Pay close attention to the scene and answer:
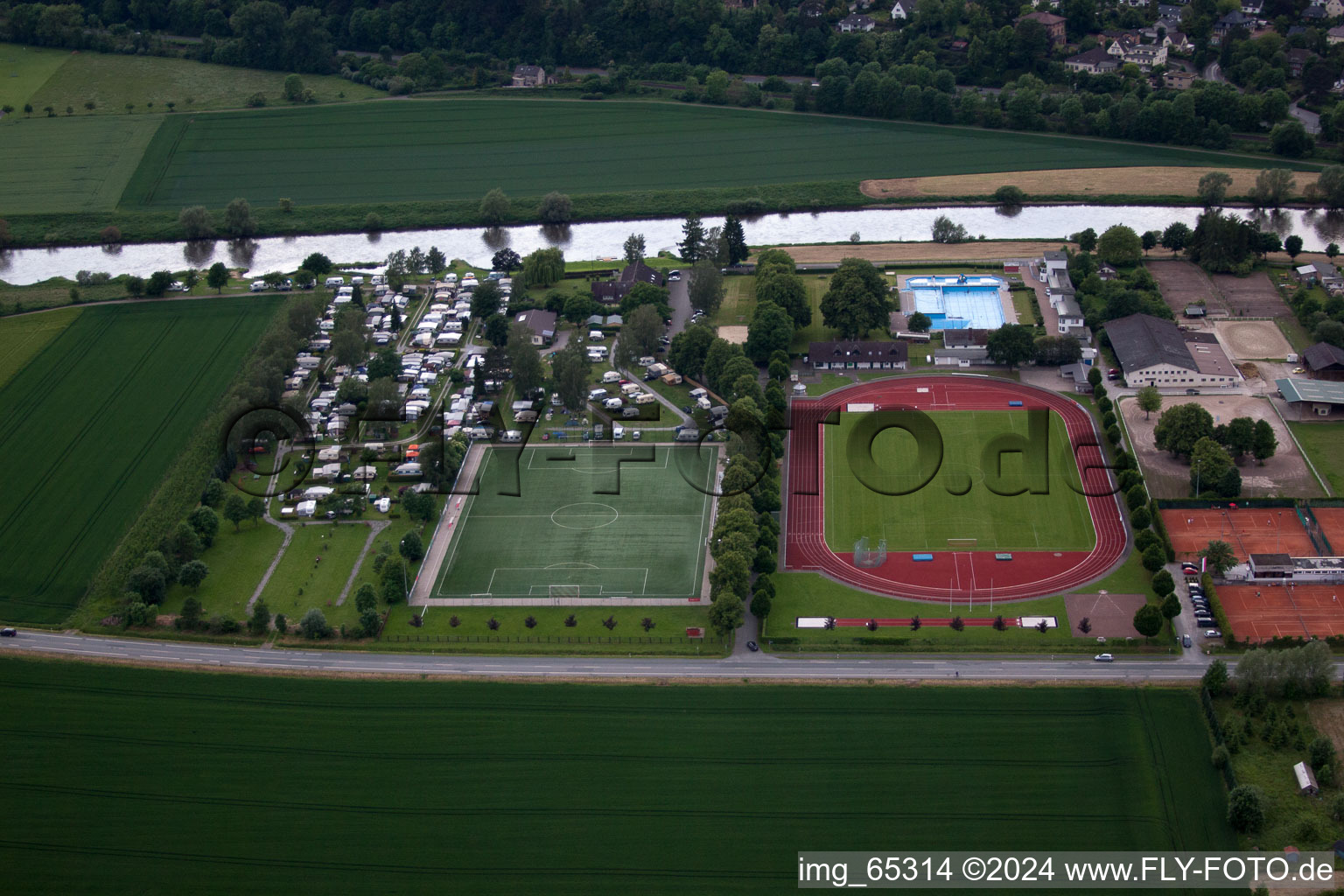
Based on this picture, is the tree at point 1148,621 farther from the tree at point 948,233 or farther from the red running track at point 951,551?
the tree at point 948,233

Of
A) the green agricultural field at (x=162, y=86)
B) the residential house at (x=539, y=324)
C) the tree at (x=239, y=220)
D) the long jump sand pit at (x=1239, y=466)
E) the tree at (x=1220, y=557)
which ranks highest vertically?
the green agricultural field at (x=162, y=86)

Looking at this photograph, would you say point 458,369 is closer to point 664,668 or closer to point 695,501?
point 695,501

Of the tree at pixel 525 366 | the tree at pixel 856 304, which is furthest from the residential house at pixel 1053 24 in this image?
the tree at pixel 525 366

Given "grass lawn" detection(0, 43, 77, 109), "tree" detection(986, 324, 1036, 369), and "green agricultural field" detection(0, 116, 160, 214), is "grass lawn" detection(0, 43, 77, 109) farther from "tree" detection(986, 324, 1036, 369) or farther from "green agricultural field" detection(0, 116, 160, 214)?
"tree" detection(986, 324, 1036, 369)

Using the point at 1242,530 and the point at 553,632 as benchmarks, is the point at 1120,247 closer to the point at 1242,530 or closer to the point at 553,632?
the point at 1242,530

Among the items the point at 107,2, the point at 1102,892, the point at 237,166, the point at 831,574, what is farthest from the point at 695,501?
the point at 107,2

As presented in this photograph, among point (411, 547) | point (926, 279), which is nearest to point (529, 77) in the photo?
point (926, 279)
